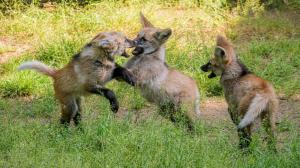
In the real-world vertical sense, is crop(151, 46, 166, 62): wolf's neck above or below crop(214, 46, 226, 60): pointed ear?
below

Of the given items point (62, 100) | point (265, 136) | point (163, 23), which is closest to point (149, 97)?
point (62, 100)

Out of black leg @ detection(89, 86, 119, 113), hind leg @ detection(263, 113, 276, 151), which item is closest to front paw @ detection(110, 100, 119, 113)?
black leg @ detection(89, 86, 119, 113)

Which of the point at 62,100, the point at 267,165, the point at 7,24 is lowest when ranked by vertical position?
the point at 7,24

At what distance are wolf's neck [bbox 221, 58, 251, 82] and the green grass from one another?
56 cm

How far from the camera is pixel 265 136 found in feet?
21.6

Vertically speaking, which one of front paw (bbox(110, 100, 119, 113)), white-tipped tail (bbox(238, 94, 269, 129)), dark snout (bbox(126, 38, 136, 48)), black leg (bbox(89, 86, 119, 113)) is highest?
white-tipped tail (bbox(238, 94, 269, 129))

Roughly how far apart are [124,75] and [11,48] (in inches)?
137

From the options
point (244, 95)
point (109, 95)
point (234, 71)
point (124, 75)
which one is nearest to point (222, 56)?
point (234, 71)

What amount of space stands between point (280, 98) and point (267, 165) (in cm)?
292

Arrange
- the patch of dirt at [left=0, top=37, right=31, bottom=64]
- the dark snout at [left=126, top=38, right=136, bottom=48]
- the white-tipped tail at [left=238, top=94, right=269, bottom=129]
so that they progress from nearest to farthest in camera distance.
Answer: the white-tipped tail at [left=238, top=94, right=269, bottom=129]
the dark snout at [left=126, top=38, right=136, bottom=48]
the patch of dirt at [left=0, top=37, right=31, bottom=64]

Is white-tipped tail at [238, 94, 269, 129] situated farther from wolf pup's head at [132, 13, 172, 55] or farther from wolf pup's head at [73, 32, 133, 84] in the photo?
wolf pup's head at [73, 32, 133, 84]

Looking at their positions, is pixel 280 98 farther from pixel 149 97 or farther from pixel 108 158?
pixel 108 158

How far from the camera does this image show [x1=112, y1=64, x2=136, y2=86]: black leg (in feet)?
23.1

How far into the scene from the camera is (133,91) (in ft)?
26.2
